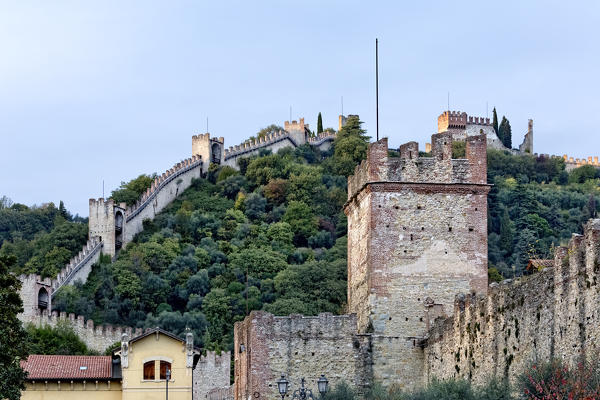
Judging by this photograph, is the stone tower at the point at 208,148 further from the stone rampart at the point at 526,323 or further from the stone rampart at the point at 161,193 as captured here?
the stone rampart at the point at 526,323

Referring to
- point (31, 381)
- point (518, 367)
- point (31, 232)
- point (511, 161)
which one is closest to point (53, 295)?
point (31, 232)

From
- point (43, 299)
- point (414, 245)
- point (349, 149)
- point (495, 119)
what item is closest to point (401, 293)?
point (414, 245)

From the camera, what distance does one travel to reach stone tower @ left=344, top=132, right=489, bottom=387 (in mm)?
40938

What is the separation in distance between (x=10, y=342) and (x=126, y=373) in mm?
19062

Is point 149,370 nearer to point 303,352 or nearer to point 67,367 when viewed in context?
point 67,367

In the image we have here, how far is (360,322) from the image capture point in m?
42.2

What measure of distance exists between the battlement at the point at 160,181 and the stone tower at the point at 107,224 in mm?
1263

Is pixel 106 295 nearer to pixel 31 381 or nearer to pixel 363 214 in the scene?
pixel 31 381

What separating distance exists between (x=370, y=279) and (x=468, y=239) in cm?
290

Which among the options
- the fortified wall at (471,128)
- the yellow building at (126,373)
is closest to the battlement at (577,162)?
the fortified wall at (471,128)

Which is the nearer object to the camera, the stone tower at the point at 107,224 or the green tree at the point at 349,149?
the stone tower at the point at 107,224

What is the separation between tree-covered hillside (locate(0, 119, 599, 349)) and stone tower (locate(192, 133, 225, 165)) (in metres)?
1.63

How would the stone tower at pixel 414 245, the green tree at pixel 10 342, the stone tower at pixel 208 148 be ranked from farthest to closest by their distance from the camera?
the stone tower at pixel 208 148
the stone tower at pixel 414 245
the green tree at pixel 10 342

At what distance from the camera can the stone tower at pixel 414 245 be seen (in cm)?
4094
